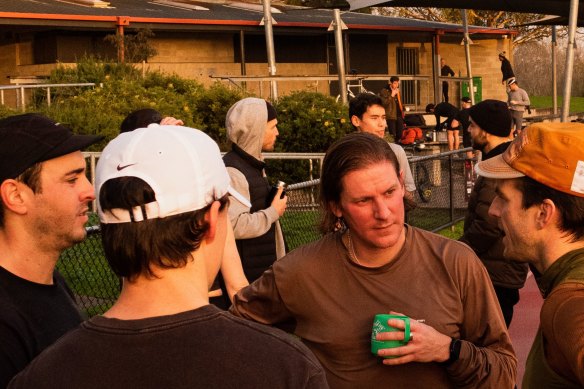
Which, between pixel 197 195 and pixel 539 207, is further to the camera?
pixel 539 207

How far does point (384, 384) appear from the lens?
3492 mm

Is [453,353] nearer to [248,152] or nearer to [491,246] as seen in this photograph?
[248,152]

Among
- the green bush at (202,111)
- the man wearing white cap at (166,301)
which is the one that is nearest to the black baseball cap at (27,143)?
the man wearing white cap at (166,301)

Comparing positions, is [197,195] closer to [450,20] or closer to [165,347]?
[165,347]

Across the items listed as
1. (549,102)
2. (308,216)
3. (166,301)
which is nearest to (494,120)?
(308,216)

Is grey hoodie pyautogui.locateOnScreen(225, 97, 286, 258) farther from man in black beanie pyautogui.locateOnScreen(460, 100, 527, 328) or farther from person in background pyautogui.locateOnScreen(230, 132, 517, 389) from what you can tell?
person in background pyautogui.locateOnScreen(230, 132, 517, 389)

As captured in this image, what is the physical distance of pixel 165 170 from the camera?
7.31 ft

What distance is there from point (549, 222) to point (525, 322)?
6.53m

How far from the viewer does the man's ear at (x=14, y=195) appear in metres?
3.36

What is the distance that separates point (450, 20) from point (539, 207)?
60421mm

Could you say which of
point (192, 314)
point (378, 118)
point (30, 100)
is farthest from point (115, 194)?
point (30, 100)

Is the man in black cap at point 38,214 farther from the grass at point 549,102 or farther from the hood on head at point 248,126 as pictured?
the grass at point 549,102

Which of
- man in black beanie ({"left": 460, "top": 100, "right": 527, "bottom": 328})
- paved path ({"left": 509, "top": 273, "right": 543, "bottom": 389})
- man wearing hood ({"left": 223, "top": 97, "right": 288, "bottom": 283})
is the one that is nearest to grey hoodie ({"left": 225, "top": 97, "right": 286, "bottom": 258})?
man wearing hood ({"left": 223, "top": 97, "right": 288, "bottom": 283})

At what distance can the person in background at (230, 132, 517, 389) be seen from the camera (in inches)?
137
